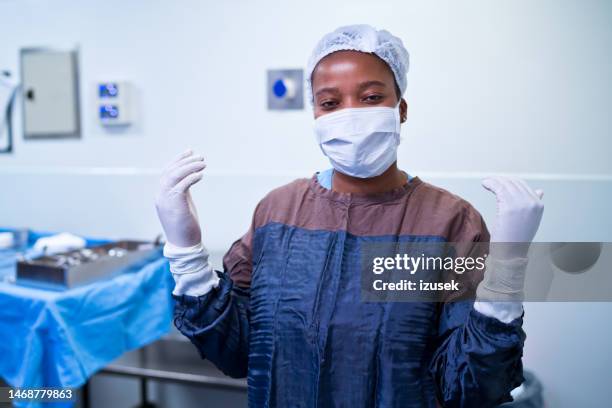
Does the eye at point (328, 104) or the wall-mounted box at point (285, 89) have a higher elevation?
the wall-mounted box at point (285, 89)

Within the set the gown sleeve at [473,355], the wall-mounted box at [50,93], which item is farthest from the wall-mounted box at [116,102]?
the gown sleeve at [473,355]

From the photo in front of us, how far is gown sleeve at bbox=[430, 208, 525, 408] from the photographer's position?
2.09ft

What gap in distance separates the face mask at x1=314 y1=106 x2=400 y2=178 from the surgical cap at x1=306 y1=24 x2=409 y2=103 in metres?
0.08

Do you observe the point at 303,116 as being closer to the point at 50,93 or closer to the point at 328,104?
the point at 328,104

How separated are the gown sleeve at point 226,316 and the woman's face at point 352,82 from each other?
1.04ft

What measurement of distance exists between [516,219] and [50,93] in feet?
6.74

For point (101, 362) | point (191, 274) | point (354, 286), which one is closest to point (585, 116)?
point (354, 286)

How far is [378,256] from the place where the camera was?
0.78 metres

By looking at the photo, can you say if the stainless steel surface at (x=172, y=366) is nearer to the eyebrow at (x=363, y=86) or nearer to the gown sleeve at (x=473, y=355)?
the gown sleeve at (x=473, y=355)

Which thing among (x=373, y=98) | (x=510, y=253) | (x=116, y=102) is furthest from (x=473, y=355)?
(x=116, y=102)

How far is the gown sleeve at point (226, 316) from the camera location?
2.60 ft

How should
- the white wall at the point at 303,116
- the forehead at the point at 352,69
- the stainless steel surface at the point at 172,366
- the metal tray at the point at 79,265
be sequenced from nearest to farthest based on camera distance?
1. the forehead at the point at 352,69
2. the white wall at the point at 303,116
3. the metal tray at the point at 79,265
4. the stainless steel surface at the point at 172,366

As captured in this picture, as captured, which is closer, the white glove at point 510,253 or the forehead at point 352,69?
→ the white glove at point 510,253

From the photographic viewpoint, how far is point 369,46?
0.78 meters
